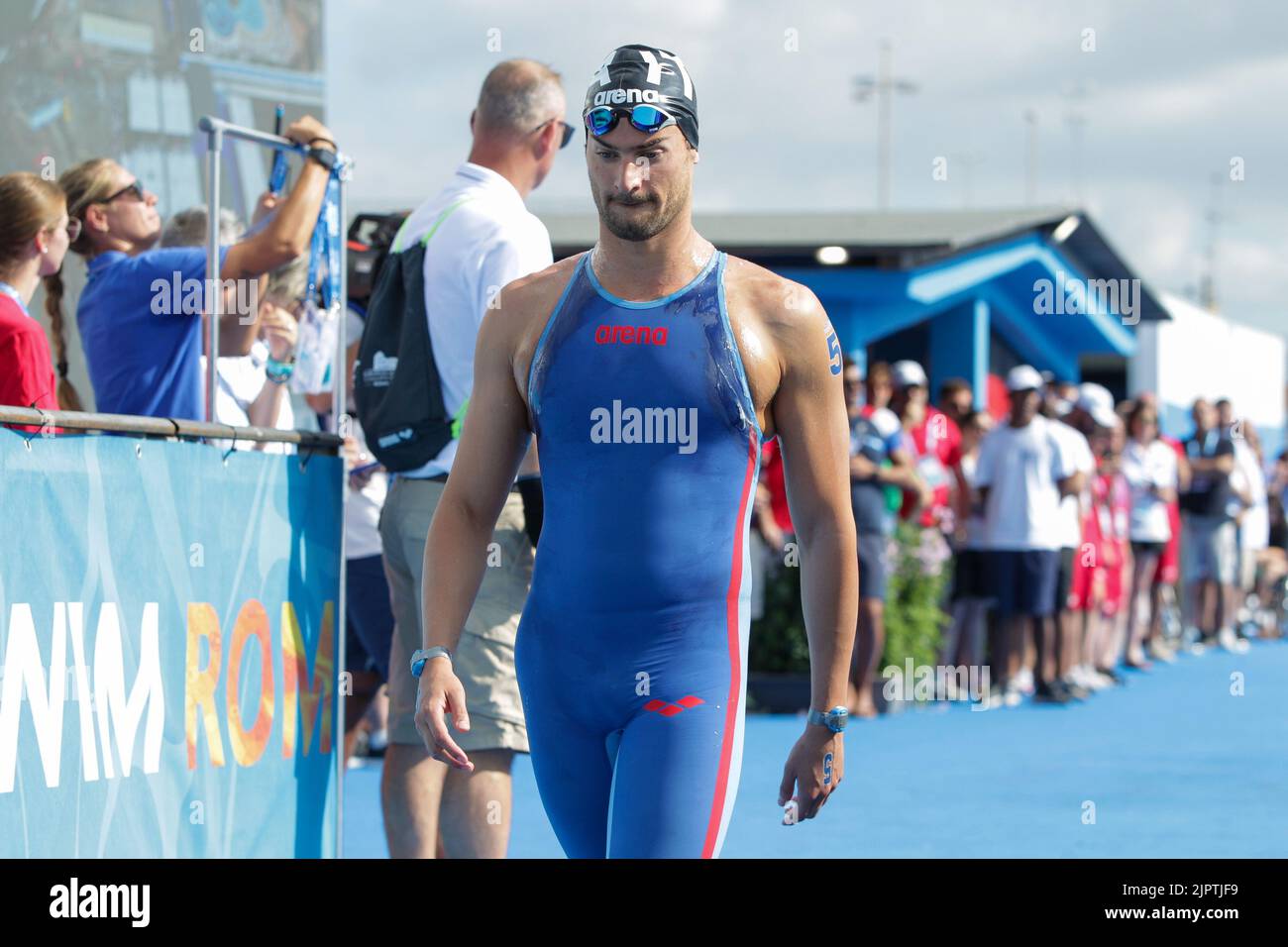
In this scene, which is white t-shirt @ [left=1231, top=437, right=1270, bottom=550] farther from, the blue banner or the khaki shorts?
the khaki shorts

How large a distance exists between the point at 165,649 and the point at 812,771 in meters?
2.25

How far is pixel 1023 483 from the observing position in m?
13.1

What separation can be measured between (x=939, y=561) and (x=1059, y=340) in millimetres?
14997

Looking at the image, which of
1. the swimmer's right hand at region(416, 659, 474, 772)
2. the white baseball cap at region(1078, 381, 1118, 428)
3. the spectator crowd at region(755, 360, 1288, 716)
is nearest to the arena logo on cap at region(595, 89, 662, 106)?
Result: the swimmer's right hand at region(416, 659, 474, 772)

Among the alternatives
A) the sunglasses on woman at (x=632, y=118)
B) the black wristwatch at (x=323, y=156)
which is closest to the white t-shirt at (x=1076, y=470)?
the black wristwatch at (x=323, y=156)

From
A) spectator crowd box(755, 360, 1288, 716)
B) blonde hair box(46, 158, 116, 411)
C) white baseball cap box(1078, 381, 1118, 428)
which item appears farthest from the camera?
white baseball cap box(1078, 381, 1118, 428)

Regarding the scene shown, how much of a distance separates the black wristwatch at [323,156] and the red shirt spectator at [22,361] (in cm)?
115

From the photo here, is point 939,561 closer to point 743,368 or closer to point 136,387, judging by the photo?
point 136,387

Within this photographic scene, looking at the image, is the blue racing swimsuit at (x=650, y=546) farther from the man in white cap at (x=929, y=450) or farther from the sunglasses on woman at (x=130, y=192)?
the man in white cap at (x=929, y=450)

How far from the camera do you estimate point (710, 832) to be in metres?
3.54

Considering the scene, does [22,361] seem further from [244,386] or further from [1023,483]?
[1023,483]

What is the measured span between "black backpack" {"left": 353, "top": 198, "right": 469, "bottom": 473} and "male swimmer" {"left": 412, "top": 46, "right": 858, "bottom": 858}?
1.45m

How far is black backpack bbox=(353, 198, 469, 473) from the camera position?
509cm
